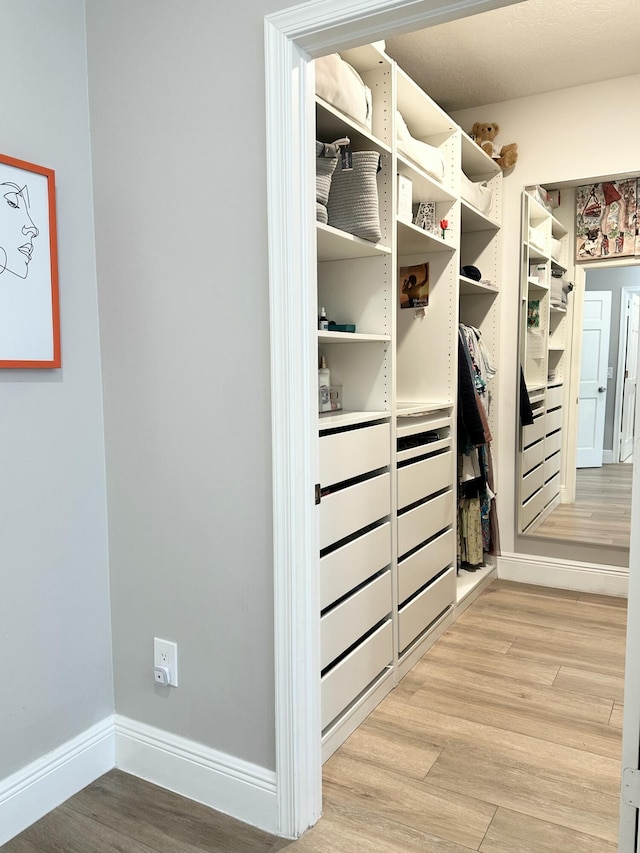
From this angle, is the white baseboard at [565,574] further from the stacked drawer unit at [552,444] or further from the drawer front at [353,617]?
the drawer front at [353,617]

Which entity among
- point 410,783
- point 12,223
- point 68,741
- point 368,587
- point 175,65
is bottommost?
point 410,783

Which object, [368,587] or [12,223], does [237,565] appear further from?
[12,223]

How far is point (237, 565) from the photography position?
1.74 m

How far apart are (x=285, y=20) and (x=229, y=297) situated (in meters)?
0.66

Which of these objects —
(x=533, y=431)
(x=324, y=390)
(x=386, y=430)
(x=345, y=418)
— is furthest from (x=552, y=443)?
(x=345, y=418)

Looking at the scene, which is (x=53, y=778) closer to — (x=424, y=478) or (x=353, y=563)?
(x=353, y=563)

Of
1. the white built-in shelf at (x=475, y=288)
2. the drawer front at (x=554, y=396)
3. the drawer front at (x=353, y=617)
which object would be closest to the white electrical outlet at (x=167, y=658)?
the drawer front at (x=353, y=617)

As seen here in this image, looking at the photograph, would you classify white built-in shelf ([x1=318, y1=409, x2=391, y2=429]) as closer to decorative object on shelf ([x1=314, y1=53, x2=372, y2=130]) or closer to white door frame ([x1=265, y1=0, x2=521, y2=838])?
white door frame ([x1=265, y1=0, x2=521, y2=838])

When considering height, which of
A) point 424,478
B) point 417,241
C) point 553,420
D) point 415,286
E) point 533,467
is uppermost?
point 417,241

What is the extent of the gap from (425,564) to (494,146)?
2214 millimetres

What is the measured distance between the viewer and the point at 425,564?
8.93 ft

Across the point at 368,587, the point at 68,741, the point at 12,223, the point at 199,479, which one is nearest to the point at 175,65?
the point at 12,223

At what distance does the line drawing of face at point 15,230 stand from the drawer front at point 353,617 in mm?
1311

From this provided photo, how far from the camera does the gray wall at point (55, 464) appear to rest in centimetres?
166
